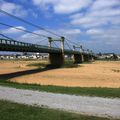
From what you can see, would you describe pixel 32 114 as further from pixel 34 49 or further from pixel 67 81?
pixel 34 49

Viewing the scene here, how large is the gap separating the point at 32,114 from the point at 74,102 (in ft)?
8.86

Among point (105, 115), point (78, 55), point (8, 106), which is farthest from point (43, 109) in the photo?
point (78, 55)

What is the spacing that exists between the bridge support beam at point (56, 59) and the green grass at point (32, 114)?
80306 millimetres

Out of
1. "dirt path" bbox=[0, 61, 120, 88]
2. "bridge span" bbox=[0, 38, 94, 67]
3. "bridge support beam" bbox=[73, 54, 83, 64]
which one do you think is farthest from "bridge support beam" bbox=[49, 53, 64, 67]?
"bridge support beam" bbox=[73, 54, 83, 64]

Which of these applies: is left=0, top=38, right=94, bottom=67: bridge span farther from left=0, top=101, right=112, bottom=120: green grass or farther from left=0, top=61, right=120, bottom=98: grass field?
left=0, top=101, right=112, bottom=120: green grass

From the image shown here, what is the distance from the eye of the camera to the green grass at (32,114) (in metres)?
9.69

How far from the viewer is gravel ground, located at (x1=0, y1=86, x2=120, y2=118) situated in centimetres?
1073

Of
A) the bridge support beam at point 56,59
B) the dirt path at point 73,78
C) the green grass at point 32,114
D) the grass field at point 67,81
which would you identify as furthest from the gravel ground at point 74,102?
the bridge support beam at point 56,59

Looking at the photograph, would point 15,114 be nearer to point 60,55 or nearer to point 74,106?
point 74,106

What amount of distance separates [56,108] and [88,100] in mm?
2172

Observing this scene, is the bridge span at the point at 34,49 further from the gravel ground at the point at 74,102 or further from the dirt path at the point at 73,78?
the gravel ground at the point at 74,102

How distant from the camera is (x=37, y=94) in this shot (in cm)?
1505

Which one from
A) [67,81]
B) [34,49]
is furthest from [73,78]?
[34,49]

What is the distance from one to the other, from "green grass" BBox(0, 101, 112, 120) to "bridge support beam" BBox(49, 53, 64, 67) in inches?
3162
